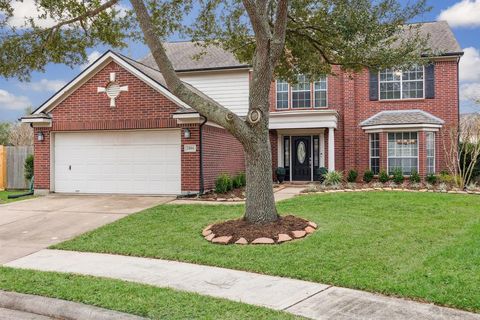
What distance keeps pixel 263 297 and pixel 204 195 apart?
8.88m

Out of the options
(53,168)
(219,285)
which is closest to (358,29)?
(219,285)

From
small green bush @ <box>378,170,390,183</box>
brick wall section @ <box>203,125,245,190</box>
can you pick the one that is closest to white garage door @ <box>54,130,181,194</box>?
brick wall section @ <box>203,125,245,190</box>

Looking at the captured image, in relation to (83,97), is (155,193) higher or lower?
lower

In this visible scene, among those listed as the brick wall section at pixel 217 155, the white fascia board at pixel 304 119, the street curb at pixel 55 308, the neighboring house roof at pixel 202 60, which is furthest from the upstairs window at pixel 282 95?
the street curb at pixel 55 308

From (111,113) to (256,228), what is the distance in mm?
8479

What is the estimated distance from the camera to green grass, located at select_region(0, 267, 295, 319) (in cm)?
458

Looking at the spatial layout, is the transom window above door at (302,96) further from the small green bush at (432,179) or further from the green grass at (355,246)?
the green grass at (355,246)

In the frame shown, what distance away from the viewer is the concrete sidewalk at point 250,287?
466 centimetres

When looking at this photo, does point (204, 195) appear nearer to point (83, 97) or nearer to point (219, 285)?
point (83, 97)

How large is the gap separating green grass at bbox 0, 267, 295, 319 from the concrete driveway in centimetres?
188

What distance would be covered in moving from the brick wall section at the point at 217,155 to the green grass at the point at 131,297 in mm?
8503

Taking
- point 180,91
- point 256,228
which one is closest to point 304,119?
point 180,91

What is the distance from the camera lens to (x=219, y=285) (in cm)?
569

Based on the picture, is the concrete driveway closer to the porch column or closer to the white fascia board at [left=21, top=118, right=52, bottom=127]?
the white fascia board at [left=21, top=118, right=52, bottom=127]
